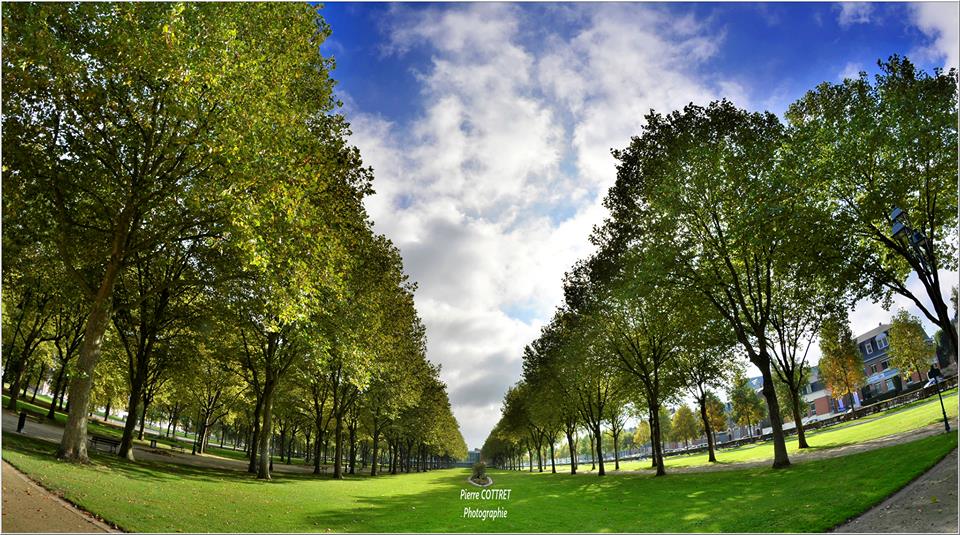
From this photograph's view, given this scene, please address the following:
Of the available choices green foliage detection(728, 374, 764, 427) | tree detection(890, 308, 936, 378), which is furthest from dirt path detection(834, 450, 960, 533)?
green foliage detection(728, 374, 764, 427)

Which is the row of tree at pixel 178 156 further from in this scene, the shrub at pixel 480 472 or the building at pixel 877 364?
the building at pixel 877 364

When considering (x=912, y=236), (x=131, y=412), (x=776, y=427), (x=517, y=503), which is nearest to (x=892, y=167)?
(x=912, y=236)

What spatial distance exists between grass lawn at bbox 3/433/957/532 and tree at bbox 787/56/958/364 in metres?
7.25

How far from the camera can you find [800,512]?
1477 cm

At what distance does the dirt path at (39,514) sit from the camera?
10602 millimetres

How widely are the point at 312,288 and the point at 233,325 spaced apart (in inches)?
629

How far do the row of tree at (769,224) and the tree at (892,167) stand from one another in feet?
0.19

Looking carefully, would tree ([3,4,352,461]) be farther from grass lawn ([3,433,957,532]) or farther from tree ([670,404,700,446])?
tree ([670,404,700,446])

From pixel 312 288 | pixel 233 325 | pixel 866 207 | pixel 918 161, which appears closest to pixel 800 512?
pixel 866 207

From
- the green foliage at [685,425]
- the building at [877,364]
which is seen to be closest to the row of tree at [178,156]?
the green foliage at [685,425]

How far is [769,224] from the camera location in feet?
75.0

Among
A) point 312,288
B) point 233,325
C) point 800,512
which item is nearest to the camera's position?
point 800,512

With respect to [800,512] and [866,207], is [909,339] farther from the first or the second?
[800,512]

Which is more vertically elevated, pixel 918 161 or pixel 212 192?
pixel 918 161
